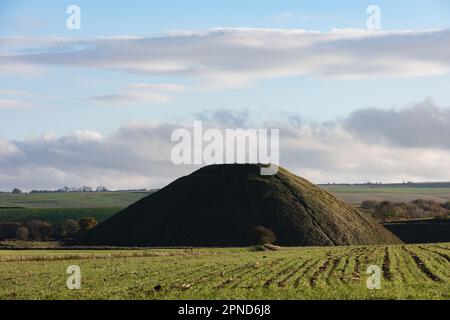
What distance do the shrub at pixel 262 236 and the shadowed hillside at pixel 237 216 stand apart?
220cm

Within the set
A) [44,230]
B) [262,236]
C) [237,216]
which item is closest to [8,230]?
[44,230]

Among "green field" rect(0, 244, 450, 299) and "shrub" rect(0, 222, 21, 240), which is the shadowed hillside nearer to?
"shrub" rect(0, 222, 21, 240)

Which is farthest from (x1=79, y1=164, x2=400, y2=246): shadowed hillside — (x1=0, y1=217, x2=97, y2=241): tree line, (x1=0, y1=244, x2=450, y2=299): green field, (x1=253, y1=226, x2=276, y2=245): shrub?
(x1=0, y1=244, x2=450, y2=299): green field

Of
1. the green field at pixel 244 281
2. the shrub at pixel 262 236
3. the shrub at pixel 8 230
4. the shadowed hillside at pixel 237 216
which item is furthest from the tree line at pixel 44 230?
the green field at pixel 244 281

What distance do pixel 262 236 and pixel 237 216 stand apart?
12481mm

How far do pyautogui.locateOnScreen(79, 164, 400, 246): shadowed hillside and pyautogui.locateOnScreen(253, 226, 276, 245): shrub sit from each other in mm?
2199

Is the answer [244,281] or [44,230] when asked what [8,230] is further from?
[244,281]

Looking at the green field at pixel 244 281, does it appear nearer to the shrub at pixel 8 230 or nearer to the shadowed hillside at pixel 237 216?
the shadowed hillside at pixel 237 216

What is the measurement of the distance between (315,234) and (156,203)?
1192 inches

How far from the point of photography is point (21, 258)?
231ft

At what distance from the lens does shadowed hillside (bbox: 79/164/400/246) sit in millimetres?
116562

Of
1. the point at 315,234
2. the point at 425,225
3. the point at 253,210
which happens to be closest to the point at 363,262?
the point at 315,234

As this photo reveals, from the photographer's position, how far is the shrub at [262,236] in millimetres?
109438

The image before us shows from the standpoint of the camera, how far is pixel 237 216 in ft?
401
